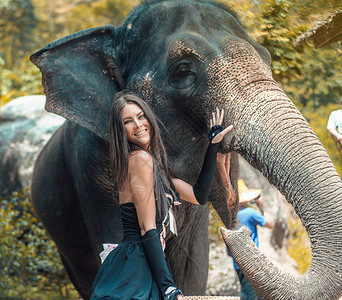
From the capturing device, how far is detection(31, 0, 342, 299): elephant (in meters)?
2.52

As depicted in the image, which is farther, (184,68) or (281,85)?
(281,85)

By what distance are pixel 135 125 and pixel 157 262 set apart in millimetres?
619

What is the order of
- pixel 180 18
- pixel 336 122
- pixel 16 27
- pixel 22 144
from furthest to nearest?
1. pixel 16 27
2. pixel 22 144
3. pixel 336 122
4. pixel 180 18

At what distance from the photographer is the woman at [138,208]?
2387 millimetres

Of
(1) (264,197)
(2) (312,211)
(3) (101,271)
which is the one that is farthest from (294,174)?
(1) (264,197)

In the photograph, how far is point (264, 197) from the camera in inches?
280

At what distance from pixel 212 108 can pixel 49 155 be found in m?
2.34

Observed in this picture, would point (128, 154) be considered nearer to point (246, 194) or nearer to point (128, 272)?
point (128, 272)

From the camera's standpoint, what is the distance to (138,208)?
8.06 feet

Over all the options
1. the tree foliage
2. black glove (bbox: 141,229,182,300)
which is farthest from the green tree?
black glove (bbox: 141,229,182,300)

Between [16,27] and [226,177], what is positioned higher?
[226,177]

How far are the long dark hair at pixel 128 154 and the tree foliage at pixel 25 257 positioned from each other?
168 inches

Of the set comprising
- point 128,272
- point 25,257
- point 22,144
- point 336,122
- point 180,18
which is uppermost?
point 180,18

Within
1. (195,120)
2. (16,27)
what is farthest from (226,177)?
(16,27)
